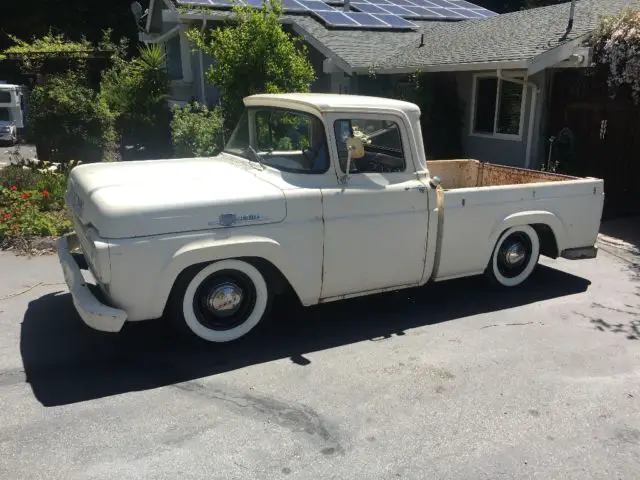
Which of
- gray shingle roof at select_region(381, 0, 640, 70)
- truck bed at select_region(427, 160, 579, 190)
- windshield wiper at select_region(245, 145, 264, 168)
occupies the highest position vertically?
gray shingle roof at select_region(381, 0, 640, 70)

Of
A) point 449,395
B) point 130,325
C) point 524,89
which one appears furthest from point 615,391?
point 524,89

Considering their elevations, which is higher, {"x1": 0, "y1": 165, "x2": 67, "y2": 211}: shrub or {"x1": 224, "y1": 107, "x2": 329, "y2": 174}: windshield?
{"x1": 224, "y1": 107, "x2": 329, "y2": 174}: windshield

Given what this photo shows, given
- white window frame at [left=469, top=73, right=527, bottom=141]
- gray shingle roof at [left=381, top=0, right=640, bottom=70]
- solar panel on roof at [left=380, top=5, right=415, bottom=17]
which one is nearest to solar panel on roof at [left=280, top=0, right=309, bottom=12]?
gray shingle roof at [left=381, top=0, right=640, bottom=70]

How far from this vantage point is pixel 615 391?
404cm

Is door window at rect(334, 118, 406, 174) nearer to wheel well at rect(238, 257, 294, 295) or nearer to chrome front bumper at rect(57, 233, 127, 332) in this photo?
wheel well at rect(238, 257, 294, 295)

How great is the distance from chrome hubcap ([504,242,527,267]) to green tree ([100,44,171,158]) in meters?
Result: 10.7

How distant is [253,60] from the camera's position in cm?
892

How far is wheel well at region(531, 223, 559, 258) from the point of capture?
19.6ft

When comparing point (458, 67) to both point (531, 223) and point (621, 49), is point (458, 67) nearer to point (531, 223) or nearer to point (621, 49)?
point (621, 49)

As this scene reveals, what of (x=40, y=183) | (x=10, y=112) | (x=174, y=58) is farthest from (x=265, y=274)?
(x=10, y=112)

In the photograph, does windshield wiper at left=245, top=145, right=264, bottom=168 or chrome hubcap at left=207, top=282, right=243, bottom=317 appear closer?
chrome hubcap at left=207, top=282, right=243, bottom=317

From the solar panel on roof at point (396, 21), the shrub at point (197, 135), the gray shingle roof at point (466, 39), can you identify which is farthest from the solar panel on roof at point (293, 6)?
the shrub at point (197, 135)

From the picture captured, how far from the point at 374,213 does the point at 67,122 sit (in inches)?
310

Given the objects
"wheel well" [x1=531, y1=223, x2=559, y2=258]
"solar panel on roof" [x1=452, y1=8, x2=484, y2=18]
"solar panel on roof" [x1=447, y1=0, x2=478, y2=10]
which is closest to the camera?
"wheel well" [x1=531, y1=223, x2=559, y2=258]
